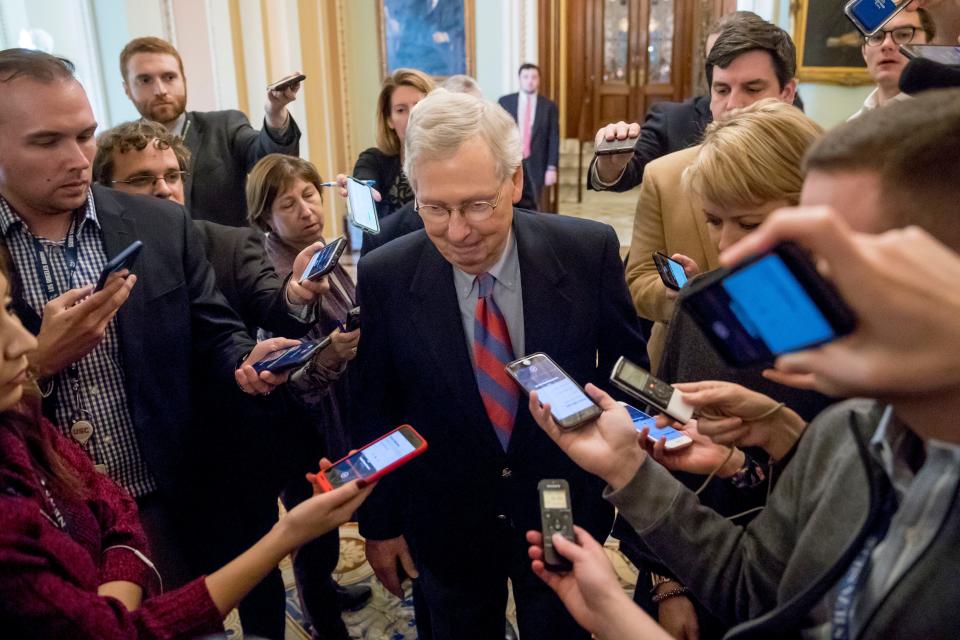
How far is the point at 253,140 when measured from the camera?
3.63 m

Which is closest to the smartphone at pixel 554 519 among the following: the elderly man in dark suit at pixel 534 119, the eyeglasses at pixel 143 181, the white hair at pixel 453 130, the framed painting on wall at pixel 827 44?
the white hair at pixel 453 130

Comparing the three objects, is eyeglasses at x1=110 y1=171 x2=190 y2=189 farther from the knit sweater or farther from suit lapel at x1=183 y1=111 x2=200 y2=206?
the knit sweater

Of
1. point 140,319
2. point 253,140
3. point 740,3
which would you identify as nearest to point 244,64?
point 253,140

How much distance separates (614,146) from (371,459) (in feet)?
5.02

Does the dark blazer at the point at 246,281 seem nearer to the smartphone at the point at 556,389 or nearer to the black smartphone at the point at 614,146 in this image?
the smartphone at the point at 556,389

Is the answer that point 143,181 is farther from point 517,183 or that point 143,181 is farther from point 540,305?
point 540,305

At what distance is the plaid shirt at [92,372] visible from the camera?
174cm

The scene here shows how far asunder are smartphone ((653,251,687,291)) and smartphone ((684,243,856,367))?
1.10m

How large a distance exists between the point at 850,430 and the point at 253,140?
3307mm

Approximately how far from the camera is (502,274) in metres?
1.82

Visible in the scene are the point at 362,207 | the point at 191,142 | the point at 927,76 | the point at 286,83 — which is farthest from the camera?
the point at 191,142

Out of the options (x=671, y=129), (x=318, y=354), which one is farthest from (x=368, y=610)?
(x=671, y=129)

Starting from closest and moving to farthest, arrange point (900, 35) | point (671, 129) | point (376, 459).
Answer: point (376, 459) → point (900, 35) → point (671, 129)

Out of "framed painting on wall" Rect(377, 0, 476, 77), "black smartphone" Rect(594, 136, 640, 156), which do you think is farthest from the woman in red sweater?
"framed painting on wall" Rect(377, 0, 476, 77)
